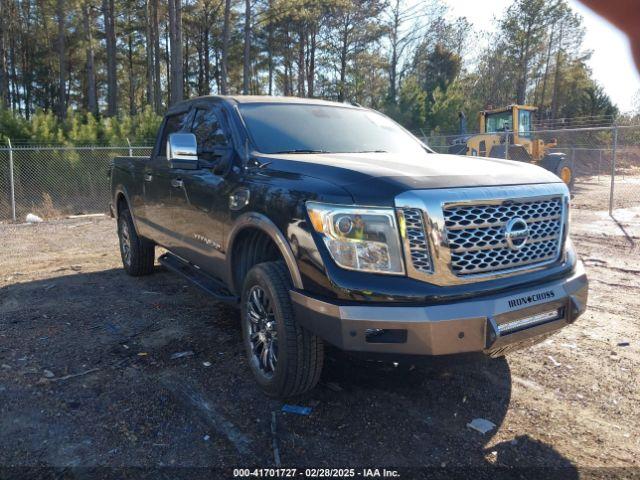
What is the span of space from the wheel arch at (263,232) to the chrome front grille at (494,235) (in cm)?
87

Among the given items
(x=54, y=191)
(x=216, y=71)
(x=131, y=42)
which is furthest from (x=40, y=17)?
(x=54, y=191)

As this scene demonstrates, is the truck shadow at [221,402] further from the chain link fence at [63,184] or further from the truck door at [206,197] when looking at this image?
the chain link fence at [63,184]

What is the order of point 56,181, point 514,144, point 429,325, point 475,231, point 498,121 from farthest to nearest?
point 498,121 → point 514,144 → point 56,181 → point 475,231 → point 429,325

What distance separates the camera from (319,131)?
13.5 ft

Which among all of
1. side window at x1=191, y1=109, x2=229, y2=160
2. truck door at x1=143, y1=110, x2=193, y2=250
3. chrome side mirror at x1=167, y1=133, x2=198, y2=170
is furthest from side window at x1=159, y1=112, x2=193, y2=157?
chrome side mirror at x1=167, y1=133, x2=198, y2=170

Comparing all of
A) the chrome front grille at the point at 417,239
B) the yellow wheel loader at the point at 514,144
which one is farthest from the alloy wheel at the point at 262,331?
the yellow wheel loader at the point at 514,144

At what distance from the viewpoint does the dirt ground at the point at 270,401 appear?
106 inches

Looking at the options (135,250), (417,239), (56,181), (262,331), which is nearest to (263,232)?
(262,331)

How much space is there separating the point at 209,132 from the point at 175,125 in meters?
1.17

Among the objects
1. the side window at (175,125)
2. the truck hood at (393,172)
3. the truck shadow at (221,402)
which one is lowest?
the truck shadow at (221,402)

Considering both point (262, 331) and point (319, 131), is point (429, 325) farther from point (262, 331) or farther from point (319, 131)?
point (319, 131)

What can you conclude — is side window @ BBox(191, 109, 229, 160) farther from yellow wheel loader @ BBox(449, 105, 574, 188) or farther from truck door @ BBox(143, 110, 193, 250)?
yellow wheel loader @ BBox(449, 105, 574, 188)

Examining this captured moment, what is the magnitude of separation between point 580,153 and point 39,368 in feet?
91.8

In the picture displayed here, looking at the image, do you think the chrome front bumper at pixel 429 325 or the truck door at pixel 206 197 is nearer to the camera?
the chrome front bumper at pixel 429 325
